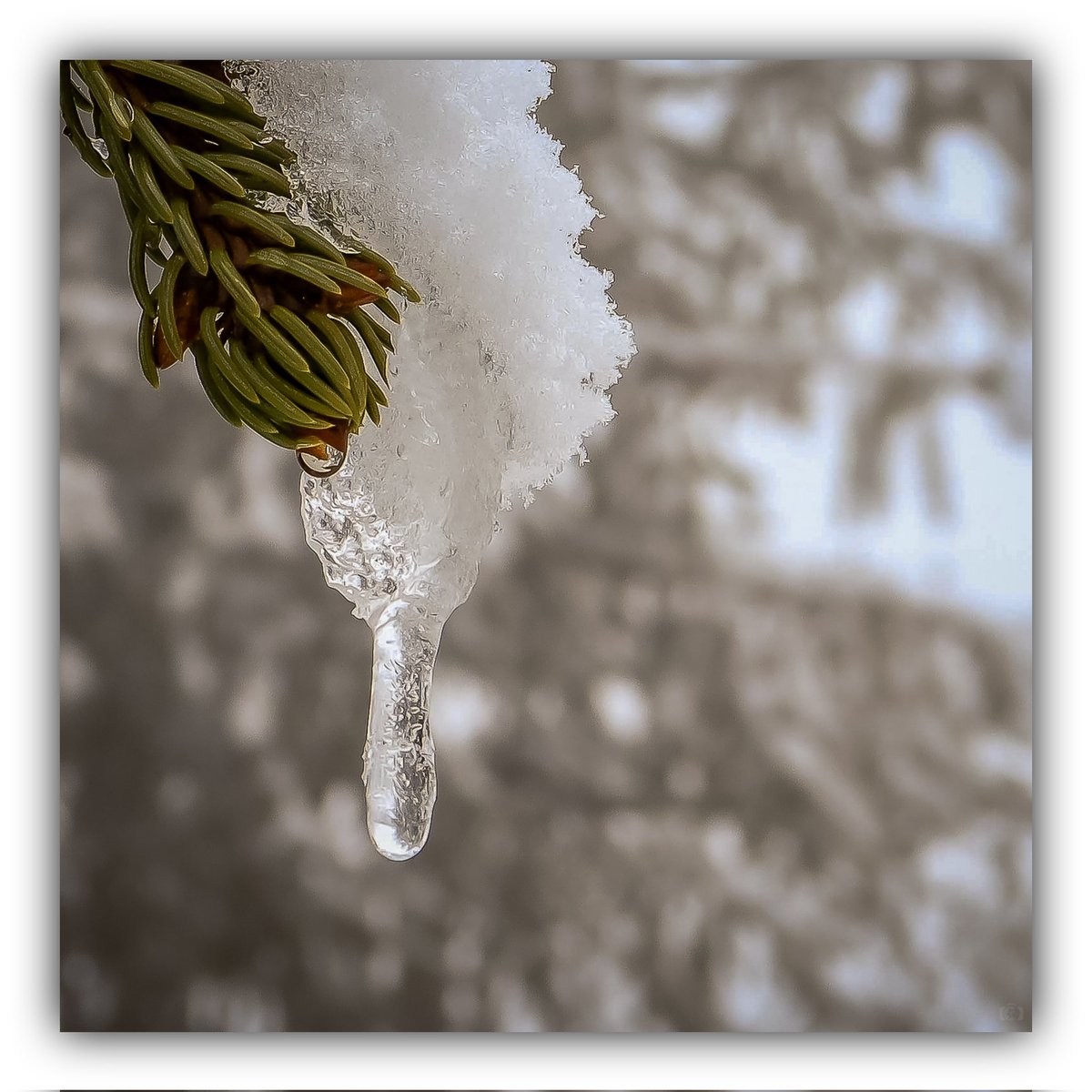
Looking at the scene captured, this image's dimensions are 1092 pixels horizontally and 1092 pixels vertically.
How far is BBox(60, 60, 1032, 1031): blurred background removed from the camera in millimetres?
1002

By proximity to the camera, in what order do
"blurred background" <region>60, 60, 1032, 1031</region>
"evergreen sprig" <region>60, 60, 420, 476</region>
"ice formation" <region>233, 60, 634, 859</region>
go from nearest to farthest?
"evergreen sprig" <region>60, 60, 420, 476</region> < "ice formation" <region>233, 60, 634, 859</region> < "blurred background" <region>60, 60, 1032, 1031</region>

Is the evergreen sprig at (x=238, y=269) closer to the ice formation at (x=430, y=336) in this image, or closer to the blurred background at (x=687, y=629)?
the ice formation at (x=430, y=336)

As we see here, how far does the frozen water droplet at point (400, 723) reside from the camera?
0.84m

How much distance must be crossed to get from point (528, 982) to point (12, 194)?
0.73 meters

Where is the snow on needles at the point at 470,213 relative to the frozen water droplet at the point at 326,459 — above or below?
above

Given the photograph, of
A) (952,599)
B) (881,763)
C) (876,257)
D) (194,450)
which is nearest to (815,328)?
(876,257)

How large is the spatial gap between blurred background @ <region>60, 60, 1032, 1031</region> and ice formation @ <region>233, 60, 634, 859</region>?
8 centimetres

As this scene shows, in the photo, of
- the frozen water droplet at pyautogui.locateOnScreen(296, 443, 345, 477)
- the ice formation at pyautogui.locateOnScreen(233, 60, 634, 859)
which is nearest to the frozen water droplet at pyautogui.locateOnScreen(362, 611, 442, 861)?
the ice formation at pyautogui.locateOnScreen(233, 60, 634, 859)

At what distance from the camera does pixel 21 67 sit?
3.27 feet

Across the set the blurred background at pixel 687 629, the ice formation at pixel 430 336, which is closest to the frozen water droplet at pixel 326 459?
the ice formation at pixel 430 336

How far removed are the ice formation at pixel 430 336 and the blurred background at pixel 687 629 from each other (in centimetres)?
8

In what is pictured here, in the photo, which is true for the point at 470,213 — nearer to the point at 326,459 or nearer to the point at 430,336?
the point at 430,336

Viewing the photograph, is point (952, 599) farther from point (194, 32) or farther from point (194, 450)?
point (194, 32)

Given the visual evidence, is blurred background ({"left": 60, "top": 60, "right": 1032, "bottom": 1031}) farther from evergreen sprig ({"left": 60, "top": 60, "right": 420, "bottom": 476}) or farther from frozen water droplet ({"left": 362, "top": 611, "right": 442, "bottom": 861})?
evergreen sprig ({"left": 60, "top": 60, "right": 420, "bottom": 476})
